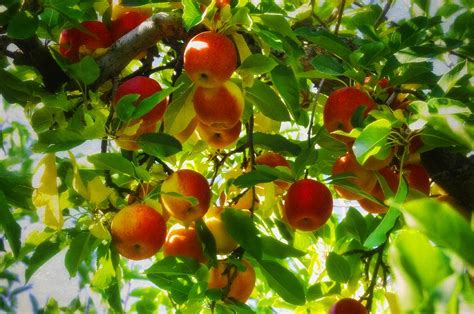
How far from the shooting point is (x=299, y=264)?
1860 millimetres

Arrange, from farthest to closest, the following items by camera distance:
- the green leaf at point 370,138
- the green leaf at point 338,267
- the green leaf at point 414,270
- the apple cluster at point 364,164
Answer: the green leaf at point 338,267, the apple cluster at point 364,164, the green leaf at point 370,138, the green leaf at point 414,270

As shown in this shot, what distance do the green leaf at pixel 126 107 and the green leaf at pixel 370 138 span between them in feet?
1.16

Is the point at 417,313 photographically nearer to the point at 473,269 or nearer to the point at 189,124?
the point at 473,269

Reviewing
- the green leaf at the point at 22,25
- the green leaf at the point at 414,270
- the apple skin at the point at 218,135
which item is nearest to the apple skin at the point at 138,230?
the apple skin at the point at 218,135

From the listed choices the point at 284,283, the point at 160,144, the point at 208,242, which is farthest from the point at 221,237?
the point at 160,144

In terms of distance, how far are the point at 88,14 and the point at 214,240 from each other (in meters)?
0.48

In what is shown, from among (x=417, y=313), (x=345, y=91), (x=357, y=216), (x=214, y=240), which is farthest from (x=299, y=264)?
(x=417, y=313)

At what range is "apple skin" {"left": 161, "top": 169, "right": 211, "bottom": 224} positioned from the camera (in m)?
1.08

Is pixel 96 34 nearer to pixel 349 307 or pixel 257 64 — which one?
pixel 257 64

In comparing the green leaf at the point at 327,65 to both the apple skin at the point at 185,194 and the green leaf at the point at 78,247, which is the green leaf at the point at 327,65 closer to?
the apple skin at the point at 185,194

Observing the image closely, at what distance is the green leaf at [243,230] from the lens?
41.9 inches

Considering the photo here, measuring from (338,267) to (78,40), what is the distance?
71 centimetres

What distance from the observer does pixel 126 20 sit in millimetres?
1207

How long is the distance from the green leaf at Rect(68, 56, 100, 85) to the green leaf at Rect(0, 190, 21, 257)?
238 mm
